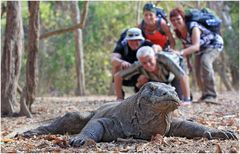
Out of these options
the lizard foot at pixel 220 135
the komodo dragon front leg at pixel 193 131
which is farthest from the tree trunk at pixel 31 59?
the lizard foot at pixel 220 135

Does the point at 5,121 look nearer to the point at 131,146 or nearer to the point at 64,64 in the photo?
the point at 131,146

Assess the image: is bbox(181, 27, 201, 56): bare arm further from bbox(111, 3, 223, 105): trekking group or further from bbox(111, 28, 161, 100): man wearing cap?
bbox(111, 28, 161, 100): man wearing cap

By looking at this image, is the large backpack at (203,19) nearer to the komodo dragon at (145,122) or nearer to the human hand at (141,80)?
the human hand at (141,80)

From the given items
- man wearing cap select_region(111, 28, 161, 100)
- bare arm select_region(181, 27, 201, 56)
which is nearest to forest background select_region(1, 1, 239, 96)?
bare arm select_region(181, 27, 201, 56)

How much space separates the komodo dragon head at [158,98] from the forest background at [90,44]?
11908mm

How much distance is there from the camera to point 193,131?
3.79 m

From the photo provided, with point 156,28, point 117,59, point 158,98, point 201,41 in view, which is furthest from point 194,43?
point 158,98

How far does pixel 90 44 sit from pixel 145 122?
13357 millimetres

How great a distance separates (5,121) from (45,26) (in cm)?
1168

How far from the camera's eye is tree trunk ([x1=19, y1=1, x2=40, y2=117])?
616 centimetres

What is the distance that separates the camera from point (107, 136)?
3.73 metres

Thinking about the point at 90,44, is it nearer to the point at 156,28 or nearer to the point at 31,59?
the point at 156,28

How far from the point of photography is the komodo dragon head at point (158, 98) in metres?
3.27

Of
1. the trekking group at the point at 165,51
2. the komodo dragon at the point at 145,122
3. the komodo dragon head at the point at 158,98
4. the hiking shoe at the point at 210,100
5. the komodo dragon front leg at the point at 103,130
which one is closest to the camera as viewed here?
the komodo dragon head at the point at 158,98
